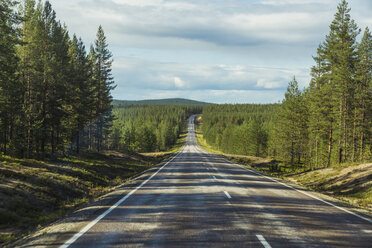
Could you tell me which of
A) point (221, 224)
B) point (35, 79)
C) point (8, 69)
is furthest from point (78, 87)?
point (221, 224)

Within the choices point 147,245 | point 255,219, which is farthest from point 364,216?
point 147,245

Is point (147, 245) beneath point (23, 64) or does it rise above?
beneath

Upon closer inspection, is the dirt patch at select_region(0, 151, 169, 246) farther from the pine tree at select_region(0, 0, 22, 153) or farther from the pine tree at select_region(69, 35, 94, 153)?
the pine tree at select_region(69, 35, 94, 153)

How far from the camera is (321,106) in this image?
3634 centimetres

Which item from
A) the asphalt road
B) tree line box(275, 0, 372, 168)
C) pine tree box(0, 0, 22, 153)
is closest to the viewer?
the asphalt road

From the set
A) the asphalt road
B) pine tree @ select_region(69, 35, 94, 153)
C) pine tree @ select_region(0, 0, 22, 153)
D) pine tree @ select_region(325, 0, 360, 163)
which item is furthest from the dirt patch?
pine tree @ select_region(325, 0, 360, 163)

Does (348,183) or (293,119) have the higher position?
(293,119)

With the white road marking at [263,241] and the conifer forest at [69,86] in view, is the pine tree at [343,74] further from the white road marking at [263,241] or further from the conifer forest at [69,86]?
the white road marking at [263,241]

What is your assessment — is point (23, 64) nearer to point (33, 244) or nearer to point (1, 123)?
point (1, 123)

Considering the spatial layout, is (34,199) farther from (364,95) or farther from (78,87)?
(364,95)

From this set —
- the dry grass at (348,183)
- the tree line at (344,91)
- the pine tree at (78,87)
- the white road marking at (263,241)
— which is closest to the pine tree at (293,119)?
the tree line at (344,91)

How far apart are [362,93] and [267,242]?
34.4 meters

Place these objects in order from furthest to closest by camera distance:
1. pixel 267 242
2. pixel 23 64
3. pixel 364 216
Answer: pixel 23 64, pixel 364 216, pixel 267 242

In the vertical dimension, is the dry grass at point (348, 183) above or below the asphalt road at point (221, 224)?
below
